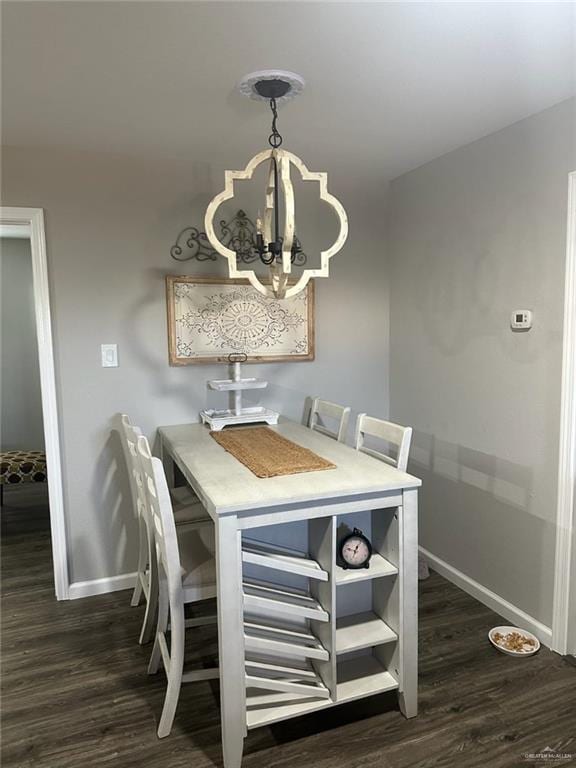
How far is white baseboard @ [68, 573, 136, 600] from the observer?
281 cm

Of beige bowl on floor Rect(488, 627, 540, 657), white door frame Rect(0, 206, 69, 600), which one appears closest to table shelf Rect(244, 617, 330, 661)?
beige bowl on floor Rect(488, 627, 540, 657)

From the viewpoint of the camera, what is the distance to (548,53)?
5.76 feet

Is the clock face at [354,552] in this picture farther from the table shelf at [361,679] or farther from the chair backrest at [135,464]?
the chair backrest at [135,464]

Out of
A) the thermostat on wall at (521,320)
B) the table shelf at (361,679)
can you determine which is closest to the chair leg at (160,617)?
the table shelf at (361,679)

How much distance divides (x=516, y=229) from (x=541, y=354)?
58 centimetres

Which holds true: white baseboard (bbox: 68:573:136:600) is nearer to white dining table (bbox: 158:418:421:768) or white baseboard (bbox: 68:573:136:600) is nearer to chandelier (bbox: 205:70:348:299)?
white dining table (bbox: 158:418:421:768)

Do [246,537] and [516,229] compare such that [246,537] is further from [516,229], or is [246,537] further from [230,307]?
[516,229]

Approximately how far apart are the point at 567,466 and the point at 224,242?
2.04 metres

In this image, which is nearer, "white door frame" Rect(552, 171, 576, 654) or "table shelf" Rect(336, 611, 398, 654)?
"table shelf" Rect(336, 611, 398, 654)

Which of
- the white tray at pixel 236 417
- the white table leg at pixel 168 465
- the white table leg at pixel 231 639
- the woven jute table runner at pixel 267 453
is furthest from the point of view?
the white table leg at pixel 168 465

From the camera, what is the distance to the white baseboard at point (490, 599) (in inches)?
91.8

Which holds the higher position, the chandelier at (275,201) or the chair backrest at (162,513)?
the chandelier at (275,201)

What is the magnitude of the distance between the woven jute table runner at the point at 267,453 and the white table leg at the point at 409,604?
332 mm

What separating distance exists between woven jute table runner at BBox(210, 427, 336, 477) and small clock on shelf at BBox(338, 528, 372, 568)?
0.28m
